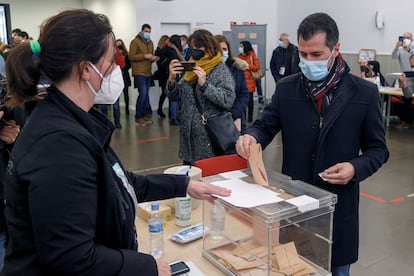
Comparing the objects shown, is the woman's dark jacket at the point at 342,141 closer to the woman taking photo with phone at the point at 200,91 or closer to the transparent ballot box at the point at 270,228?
the transparent ballot box at the point at 270,228

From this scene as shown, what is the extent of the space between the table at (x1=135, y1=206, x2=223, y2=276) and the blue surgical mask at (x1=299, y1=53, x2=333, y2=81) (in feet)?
2.79

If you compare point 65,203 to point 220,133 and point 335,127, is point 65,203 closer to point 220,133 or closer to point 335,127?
point 335,127

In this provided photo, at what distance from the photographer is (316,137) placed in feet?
5.82

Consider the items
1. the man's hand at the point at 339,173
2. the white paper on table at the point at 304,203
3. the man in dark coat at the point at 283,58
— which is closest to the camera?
the white paper on table at the point at 304,203

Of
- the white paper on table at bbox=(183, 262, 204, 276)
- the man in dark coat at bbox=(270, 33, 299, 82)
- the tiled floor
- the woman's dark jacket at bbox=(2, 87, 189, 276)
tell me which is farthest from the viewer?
the man in dark coat at bbox=(270, 33, 299, 82)

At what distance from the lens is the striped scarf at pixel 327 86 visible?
176 centimetres

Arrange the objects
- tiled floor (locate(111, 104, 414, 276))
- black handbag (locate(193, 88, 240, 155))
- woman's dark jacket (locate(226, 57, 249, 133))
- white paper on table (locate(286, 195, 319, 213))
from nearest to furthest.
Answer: white paper on table (locate(286, 195, 319, 213))
black handbag (locate(193, 88, 240, 155))
tiled floor (locate(111, 104, 414, 276))
woman's dark jacket (locate(226, 57, 249, 133))

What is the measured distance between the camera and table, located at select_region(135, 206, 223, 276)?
156cm

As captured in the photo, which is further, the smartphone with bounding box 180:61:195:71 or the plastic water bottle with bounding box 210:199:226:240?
the smartphone with bounding box 180:61:195:71

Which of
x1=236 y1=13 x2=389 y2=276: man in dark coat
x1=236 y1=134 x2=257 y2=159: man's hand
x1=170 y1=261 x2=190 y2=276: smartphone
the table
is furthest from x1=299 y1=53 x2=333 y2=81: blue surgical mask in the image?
x1=170 y1=261 x2=190 y2=276: smartphone

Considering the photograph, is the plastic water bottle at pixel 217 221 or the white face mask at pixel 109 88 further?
the plastic water bottle at pixel 217 221

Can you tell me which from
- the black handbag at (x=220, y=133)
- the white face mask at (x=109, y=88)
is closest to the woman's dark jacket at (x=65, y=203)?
the white face mask at (x=109, y=88)

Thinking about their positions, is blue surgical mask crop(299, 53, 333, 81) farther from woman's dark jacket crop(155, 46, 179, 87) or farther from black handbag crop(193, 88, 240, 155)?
woman's dark jacket crop(155, 46, 179, 87)

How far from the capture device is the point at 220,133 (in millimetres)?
2955
